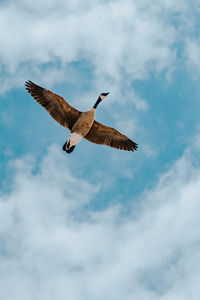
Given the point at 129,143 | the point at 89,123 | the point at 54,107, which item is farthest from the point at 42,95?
the point at 129,143

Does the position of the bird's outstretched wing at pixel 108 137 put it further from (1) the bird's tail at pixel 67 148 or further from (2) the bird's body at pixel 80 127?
(1) the bird's tail at pixel 67 148

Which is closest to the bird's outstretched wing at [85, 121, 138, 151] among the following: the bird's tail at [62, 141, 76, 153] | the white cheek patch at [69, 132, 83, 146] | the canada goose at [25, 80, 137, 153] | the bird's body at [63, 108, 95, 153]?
the canada goose at [25, 80, 137, 153]

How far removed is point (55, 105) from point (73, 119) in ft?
4.81

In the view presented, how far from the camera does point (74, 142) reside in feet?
124

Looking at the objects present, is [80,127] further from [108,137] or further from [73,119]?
[108,137]

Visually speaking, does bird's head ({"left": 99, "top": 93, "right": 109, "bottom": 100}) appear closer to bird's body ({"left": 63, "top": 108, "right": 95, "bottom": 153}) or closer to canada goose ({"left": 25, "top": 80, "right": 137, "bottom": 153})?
canada goose ({"left": 25, "top": 80, "right": 137, "bottom": 153})

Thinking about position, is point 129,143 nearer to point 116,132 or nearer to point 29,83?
point 116,132

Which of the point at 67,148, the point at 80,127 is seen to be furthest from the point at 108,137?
the point at 67,148

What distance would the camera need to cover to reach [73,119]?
3844 centimetres

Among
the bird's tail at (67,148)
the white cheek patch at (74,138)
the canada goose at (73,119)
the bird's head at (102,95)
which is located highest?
the bird's head at (102,95)

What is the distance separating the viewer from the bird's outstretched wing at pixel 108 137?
128ft

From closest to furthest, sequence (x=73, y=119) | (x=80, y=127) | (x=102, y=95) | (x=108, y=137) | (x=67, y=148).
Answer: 1. (x=80, y=127)
2. (x=67, y=148)
3. (x=73, y=119)
4. (x=102, y=95)
5. (x=108, y=137)

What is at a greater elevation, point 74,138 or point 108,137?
point 108,137

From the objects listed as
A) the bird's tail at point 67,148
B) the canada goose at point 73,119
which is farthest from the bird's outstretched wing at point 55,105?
the bird's tail at point 67,148
